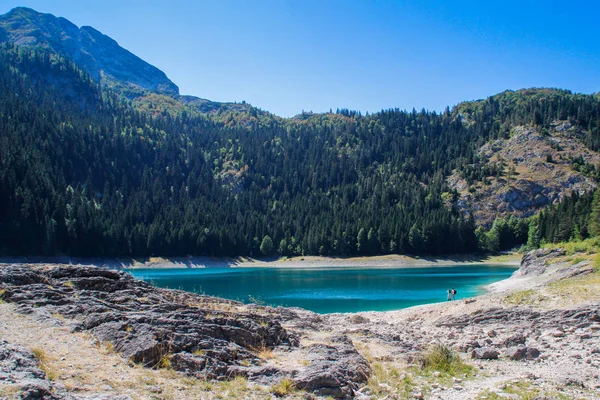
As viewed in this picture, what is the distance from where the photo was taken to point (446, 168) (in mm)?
193000

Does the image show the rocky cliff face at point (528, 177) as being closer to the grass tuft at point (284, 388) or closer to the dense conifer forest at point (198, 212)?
the dense conifer forest at point (198, 212)

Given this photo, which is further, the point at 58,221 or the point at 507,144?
the point at 507,144

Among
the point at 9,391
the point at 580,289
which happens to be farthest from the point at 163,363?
the point at 580,289

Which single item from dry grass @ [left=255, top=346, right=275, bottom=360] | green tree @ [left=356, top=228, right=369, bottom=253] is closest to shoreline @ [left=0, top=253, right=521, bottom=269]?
green tree @ [left=356, top=228, right=369, bottom=253]

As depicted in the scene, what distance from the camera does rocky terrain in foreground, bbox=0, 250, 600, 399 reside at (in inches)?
400

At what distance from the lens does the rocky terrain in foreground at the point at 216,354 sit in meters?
10.1

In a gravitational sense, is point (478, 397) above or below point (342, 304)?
above

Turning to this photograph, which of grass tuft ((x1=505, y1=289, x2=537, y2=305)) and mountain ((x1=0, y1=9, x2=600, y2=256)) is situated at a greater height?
mountain ((x1=0, y1=9, x2=600, y2=256))

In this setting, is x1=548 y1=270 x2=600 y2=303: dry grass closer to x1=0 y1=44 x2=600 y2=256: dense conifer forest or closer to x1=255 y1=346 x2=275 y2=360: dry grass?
x1=255 y1=346 x2=275 y2=360: dry grass

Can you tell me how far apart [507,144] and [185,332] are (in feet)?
693

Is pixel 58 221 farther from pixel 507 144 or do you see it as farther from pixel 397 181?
pixel 507 144

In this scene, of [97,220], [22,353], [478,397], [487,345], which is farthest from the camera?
[97,220]

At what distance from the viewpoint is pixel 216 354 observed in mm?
12555

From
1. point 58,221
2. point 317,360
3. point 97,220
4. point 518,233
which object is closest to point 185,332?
point 317,360
